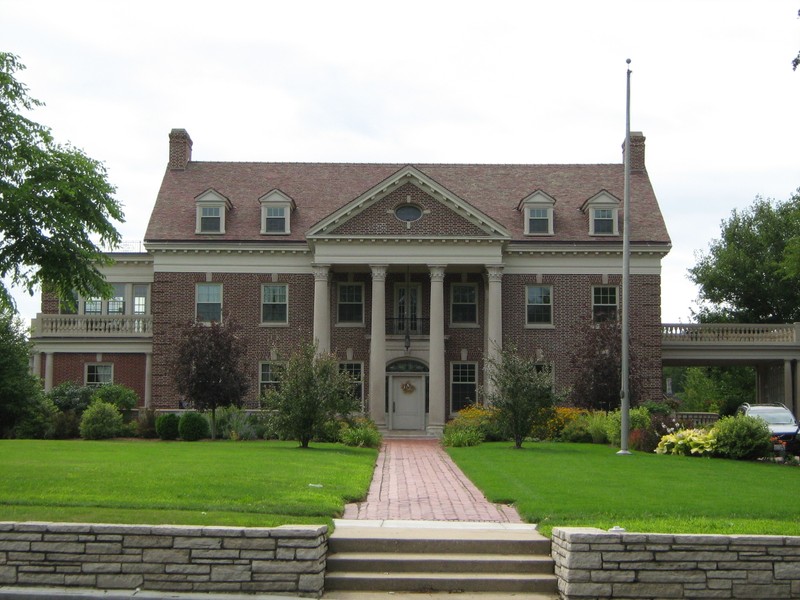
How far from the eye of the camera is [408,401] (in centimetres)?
4291

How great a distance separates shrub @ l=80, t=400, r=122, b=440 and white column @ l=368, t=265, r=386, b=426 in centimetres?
951

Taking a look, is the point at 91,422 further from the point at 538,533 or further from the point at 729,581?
the point at 729,581

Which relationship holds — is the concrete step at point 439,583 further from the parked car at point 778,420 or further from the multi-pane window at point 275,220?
the multi-pane window at point 275,220

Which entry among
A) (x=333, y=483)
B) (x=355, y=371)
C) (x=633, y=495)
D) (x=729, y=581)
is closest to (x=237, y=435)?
(x=355, y=371)

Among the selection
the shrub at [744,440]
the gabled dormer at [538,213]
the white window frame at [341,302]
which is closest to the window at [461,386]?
the white window frame at [341,302]

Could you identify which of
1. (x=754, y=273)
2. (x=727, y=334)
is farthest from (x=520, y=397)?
(x=754, y=273)

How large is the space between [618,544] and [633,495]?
5612 millimetres

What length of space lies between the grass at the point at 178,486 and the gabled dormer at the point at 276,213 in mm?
18676

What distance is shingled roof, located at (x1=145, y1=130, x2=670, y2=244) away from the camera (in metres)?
43.8

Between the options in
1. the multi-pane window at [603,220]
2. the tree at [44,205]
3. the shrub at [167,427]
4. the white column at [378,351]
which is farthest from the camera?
the multi-pane window at [603,220]

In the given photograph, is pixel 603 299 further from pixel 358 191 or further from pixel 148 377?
pixel 148 377

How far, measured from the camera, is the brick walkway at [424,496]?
51.7 ft

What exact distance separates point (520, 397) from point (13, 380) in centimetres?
1750

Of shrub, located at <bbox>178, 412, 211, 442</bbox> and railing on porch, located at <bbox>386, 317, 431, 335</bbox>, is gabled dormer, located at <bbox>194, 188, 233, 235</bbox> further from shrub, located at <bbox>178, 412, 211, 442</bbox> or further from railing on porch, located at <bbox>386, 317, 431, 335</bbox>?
shrub, located at <bbox>178, 412, 211, 442</bbox>
